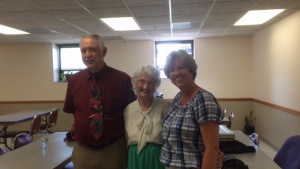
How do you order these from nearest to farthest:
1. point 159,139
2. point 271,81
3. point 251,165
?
point 159,139 < point 251,165 < point 271,81

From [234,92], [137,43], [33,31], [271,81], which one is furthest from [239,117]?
[33,31]

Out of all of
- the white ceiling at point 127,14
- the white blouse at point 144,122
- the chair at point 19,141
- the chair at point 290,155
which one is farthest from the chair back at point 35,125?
the chair at point 290,155

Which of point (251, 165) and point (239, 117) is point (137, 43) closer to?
point (239, 117)

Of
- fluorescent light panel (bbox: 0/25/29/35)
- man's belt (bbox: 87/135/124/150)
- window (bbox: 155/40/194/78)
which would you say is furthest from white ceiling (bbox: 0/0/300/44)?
man's belt (bbox: 87/135/124/150)

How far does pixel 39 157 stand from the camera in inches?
93.4

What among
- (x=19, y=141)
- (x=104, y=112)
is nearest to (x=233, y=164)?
(x=104, y=112)

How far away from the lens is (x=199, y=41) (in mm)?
7262

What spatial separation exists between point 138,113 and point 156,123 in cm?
15

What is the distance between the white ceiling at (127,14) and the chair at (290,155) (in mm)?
2319

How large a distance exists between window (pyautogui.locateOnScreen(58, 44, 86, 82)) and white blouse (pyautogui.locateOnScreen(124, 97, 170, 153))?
6.21 meters

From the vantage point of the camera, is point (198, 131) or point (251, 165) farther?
point (251, 165)

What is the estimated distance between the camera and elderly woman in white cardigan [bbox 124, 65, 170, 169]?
1794mm

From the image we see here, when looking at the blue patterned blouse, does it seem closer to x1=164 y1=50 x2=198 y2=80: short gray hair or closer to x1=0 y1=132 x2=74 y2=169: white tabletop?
x1=164 y1=50 x2=198 y2=80: short gray hair

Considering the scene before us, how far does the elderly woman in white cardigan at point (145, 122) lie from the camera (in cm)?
179
